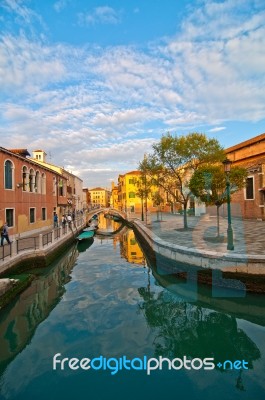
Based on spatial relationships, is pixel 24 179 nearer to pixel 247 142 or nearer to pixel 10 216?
pixel 10 216

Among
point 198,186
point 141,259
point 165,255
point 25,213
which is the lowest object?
point 141,259

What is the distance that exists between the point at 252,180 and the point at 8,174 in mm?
20461

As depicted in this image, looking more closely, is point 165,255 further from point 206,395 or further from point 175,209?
point 175,209

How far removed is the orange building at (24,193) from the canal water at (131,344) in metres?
9.14

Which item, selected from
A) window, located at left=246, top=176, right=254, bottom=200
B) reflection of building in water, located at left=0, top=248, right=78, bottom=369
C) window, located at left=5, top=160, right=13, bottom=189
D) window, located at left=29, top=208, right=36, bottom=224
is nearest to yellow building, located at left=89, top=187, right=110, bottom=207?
window, located at left=29, top=208, right=36, bottom=224

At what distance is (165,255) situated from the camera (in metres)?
12.0

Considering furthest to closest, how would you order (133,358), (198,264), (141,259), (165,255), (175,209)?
(175,209) < (141,259) < (165,255) < (198,264) < (133,358)

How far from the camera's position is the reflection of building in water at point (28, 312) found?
6309mm

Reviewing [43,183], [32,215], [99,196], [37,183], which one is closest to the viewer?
[32,215]

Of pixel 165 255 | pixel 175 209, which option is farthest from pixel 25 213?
pixel 175 209

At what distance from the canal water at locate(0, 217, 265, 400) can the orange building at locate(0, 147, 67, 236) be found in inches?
360

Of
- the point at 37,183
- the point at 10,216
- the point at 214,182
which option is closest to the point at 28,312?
the point at 214,182

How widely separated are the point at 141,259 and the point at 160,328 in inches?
371

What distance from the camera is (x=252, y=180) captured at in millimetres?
22891
